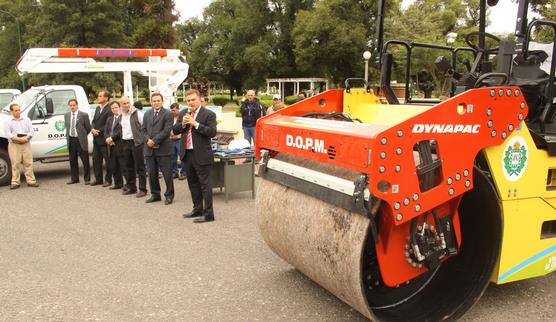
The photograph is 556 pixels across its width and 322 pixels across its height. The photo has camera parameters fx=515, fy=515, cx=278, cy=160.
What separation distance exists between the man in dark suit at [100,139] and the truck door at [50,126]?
44.0 inches

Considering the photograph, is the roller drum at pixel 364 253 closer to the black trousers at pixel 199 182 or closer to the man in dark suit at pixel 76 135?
the black trousers at pixel 199 182

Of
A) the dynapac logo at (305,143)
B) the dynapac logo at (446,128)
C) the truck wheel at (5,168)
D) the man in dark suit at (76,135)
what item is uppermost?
the dynapac logo at (446,128)

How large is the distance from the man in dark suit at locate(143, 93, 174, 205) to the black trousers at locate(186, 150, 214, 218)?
3.50ft

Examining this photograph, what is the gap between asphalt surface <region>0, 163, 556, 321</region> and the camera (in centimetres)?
411

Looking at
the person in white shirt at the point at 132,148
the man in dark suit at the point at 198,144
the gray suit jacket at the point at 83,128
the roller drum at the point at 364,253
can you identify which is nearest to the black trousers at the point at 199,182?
the man in dark suit at the point at 198,144

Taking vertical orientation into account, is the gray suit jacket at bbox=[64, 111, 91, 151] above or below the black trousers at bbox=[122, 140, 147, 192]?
above

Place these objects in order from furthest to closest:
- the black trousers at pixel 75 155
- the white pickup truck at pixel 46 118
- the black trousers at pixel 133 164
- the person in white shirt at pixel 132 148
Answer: the white pickup truck at pixel 46 118
the black trousers at pixel 75 155
the black trousers at pixel 133 164
the person in white shirt at pixel 132 148

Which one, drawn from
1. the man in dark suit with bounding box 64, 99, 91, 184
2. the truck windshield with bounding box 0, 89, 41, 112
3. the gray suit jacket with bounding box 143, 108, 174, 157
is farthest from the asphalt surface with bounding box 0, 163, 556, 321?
the truck windshield with bounding box 0, 89, 41, 112

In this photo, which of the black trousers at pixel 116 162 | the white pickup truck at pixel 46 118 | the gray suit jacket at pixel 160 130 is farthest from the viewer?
the white pickup truck at pixel 46 118

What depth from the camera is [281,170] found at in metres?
4.16

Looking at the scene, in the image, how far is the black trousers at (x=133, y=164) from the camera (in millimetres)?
8844

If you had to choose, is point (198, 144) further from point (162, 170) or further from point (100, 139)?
point (100, 139)

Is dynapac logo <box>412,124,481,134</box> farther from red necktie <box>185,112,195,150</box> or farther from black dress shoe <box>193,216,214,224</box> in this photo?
black dress shoe <box>193,216,214,224</box>

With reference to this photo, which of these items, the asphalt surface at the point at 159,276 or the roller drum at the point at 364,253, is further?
the asphalt surface at the point at 159,276
